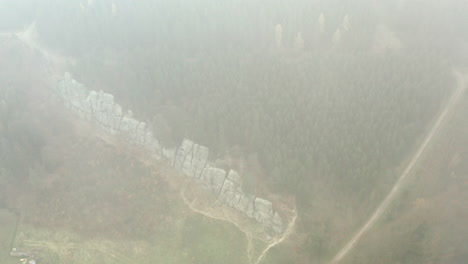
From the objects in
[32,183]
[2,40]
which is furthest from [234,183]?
[2,40]

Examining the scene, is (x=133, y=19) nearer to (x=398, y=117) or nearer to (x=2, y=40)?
(x=2, y=40)

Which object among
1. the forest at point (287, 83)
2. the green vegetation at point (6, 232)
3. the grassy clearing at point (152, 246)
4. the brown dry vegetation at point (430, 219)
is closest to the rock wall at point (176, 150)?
the forest at point (287, 83)

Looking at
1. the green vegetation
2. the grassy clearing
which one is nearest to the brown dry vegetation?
the grassy clearing

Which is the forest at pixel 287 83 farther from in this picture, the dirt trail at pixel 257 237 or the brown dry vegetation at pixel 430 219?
the brown dry vegetation at pixel 430 219

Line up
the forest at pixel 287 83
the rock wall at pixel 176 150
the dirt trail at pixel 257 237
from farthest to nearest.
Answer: the rock wall at pixel 176 150 < the forest at pixel 287 83 < the dirt trail at pixel 257 237

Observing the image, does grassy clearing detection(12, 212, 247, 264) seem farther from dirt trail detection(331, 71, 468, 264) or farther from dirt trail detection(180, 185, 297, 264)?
dirt trail detection(331, 71, 468, 264)

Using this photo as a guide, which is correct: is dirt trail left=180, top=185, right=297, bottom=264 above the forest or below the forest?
below
